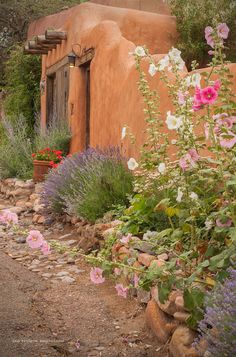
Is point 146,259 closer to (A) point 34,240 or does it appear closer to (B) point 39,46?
(A) point 34,240

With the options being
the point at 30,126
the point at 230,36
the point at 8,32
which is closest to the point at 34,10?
the point at 8,32

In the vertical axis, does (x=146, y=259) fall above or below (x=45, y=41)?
below

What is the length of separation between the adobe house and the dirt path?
2.10 meters

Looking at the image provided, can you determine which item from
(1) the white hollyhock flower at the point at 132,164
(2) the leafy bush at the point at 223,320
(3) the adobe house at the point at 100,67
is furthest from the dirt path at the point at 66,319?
(3) the adobe house at the point at 100,67

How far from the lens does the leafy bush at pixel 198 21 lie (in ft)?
35.8

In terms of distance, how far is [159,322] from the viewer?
3.37 metres

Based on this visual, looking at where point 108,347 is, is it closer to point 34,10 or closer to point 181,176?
point 181,176

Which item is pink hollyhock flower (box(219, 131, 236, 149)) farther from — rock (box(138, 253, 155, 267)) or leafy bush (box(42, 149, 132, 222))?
leafy bush (box(42, 149, 132, 222))

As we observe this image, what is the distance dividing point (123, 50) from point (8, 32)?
41.4 feet

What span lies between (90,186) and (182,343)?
3.04 meters

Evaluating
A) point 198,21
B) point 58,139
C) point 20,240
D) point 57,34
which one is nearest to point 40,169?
A: point 58,139

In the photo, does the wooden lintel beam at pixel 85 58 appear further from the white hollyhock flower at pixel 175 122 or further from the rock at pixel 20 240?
the white hollyhock flower at pixel 175 122

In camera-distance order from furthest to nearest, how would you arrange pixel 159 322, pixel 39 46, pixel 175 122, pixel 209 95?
pixel 39 46 → pixel 159 322 → pixel 175 122 → pixel 209 95

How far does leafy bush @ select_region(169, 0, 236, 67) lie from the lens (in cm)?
1090
